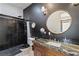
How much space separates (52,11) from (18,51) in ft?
3.20

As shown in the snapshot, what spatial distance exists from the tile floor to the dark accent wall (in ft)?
1.05

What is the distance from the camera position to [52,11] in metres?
2.11

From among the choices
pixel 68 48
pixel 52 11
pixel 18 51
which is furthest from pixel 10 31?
pixel 68 48

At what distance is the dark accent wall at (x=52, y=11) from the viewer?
1.97m

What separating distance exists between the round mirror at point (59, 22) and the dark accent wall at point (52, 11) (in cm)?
6

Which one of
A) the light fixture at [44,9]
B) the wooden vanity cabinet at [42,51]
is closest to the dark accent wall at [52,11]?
the light fixture at [44,9]

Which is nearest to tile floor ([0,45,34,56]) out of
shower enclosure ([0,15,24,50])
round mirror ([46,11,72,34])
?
shower enclosure ([0,15,24,50])

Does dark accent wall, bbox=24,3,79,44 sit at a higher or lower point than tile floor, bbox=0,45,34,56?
higher

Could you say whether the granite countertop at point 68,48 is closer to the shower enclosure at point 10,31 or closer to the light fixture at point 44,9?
the shower enclosure at point 10,31

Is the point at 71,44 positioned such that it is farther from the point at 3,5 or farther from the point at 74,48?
the point at 3,5

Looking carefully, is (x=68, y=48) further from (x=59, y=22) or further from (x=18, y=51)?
(x=18, y=51)

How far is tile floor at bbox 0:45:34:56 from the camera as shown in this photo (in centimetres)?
201

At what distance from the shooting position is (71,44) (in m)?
1.95

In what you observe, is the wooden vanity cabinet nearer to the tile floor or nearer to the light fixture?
the tile floor
